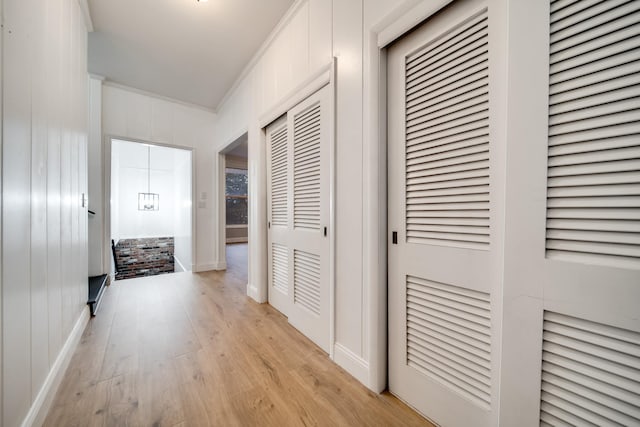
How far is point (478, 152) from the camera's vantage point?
99 cm

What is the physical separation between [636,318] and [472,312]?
1.48 ft

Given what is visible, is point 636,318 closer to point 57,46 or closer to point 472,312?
point 472,312

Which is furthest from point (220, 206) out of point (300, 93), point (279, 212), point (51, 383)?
point (51, 383)

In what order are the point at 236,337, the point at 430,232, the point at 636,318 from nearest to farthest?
the point at 636,318 → the point at 430,232 → the point at 236,337

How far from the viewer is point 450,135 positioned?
1.09m

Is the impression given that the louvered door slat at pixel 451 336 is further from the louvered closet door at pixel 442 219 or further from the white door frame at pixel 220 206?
the white door frame at pixel 220 206

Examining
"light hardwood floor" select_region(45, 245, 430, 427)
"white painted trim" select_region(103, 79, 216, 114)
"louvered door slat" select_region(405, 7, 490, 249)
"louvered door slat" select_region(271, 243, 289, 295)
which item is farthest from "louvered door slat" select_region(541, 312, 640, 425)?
"white painted trim" select_region(103, 79, 216, 114)

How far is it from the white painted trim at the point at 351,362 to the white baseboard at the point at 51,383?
1544mm

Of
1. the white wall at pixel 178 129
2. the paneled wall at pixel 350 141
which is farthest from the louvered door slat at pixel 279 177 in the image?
the white wall at pixel 178 129

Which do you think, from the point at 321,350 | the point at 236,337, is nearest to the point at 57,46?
the point at 236,337

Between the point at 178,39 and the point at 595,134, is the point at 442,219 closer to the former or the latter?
the point at 595,134

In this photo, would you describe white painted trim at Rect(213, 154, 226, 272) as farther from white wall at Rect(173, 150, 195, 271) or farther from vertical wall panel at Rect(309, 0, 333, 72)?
vertical wall panel at Rect(309, 0, 333, 72)

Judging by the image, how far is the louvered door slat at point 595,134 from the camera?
649 millimetres

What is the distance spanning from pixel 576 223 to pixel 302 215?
167 centimetres
